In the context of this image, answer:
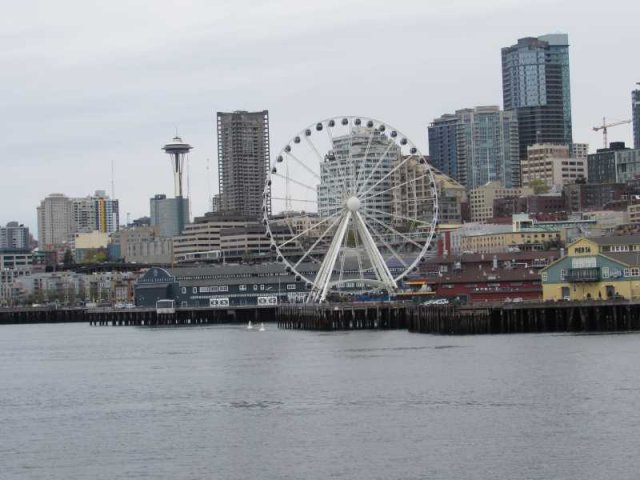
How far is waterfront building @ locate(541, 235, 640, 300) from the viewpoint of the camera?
10281 centimetres

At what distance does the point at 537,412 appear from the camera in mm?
58969

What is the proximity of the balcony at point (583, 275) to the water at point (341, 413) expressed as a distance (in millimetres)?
9027

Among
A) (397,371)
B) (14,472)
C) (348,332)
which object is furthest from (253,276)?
(14,472)

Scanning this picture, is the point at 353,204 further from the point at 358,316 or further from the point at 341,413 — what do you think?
the point at 341,413

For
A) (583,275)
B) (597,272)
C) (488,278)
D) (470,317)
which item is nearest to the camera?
(597,272)

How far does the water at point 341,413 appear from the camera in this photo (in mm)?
49938

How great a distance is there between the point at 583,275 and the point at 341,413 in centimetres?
4737

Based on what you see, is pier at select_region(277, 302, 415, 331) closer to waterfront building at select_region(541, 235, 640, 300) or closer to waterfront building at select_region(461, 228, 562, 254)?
waterfront building at select_region(541, 235, 640, 300)

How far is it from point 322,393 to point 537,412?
1280 cm

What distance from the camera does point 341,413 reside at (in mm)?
61219

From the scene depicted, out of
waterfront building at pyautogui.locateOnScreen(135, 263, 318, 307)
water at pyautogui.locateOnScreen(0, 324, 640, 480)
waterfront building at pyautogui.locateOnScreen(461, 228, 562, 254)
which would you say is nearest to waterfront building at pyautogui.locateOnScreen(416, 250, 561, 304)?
water at pyautogui.locateOnScreen(0, 324, 640, 480)

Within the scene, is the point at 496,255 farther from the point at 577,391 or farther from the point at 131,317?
the point at 577,391

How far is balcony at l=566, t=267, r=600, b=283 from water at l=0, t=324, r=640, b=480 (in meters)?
9.03

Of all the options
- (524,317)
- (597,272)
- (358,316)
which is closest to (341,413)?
(524,317)
